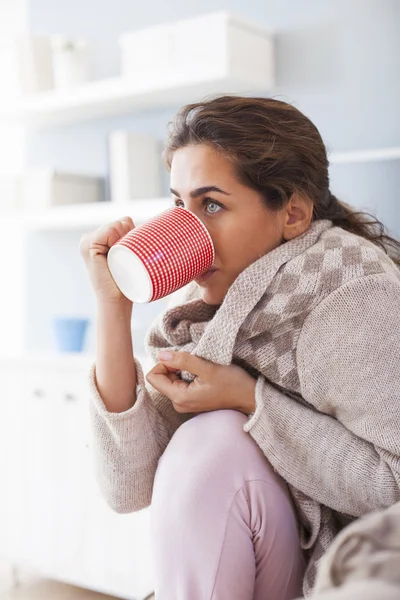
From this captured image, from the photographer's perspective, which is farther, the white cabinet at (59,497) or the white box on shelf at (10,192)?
the white box on shelf at (10,192)

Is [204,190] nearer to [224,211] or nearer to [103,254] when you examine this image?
[224,211]

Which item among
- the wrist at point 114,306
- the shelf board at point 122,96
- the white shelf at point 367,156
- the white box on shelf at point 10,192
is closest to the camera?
the wrist at point 114,306

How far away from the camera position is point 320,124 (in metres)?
2.23

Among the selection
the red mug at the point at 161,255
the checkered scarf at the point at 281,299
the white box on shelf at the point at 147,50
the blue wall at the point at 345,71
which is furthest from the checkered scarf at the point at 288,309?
the white box on shelf at the point at 147,50

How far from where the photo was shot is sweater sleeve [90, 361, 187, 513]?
1.26 m

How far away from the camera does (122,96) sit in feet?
7.88

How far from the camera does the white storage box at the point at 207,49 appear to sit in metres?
2.14

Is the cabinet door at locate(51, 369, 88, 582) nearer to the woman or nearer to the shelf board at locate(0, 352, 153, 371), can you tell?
the shelf board at locate(0, 352, 153, 371)

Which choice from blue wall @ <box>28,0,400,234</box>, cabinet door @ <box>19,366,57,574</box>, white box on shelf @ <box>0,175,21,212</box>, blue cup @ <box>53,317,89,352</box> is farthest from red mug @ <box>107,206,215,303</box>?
white box on shelf @ <box>0,175,21,212</box>

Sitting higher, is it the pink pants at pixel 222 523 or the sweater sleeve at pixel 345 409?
the sweater sleeve at pixel 345 409

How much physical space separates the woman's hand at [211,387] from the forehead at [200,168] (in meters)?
0.25

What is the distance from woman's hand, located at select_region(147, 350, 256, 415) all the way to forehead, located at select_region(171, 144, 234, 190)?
0.25 meters

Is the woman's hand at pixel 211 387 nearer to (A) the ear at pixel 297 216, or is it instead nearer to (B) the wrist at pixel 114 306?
(B) the wrist at pixel 114 306

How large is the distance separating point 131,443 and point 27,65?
5.56 feet
